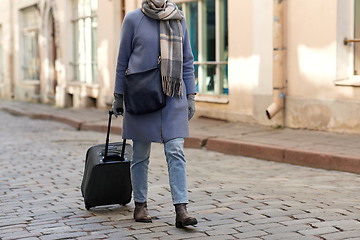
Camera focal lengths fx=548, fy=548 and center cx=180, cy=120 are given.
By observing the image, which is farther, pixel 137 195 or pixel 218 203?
pixel 218 203

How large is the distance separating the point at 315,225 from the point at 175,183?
0.97 m

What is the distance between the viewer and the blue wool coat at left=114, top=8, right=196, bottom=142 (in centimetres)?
376

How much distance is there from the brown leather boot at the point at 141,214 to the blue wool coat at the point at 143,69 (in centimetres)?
51

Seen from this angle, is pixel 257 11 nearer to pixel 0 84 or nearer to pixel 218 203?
pixel 218 203

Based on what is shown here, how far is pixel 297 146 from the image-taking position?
7238 millimetres

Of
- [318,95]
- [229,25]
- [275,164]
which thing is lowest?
[275,164]

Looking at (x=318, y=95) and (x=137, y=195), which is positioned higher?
(x=318, y=95)

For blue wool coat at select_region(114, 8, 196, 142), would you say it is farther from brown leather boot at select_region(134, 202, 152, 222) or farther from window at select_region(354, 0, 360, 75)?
window at select_region(354, 0, 360, 75)

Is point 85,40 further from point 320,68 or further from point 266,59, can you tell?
point 320,68

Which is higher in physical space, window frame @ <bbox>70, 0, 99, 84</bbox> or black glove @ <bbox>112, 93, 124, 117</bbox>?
window frame @ <bbox>70, 0, 99, 84</bbox>

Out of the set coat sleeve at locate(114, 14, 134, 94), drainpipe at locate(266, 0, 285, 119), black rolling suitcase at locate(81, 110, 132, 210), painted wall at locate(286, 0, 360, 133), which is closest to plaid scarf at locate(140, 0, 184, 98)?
coat sleeve at locate(114, 14, 134, 94)

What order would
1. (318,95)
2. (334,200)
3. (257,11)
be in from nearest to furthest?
(334,200) → (318,95) → (257,11)

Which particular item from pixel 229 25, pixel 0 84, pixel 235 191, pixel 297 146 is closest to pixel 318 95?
pixel 297 146

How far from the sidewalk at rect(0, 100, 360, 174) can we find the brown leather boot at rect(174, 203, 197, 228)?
3106 mm
